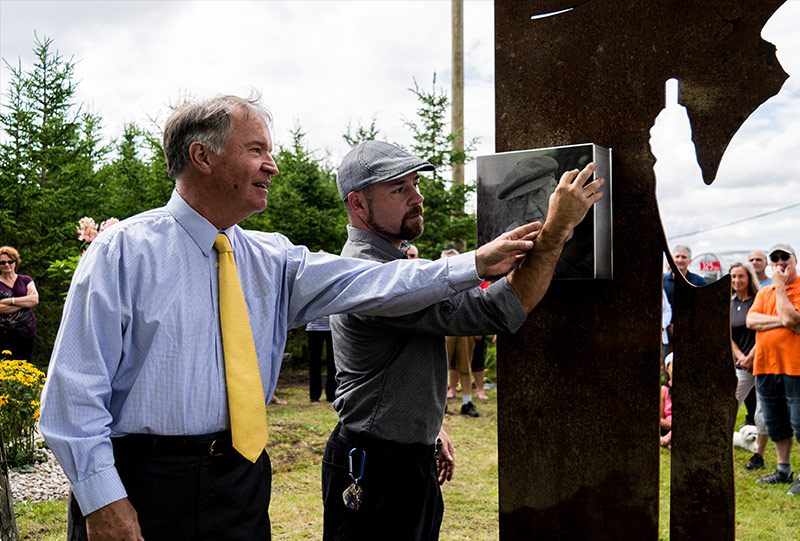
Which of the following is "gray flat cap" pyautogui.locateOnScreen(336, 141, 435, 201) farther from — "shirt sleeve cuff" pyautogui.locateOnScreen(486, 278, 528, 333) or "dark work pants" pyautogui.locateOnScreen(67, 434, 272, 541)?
"dark work pants" pyautogui.locateOnScreen(67, 434, 272, 541)

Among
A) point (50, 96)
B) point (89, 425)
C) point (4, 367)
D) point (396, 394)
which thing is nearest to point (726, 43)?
point (396, 394)

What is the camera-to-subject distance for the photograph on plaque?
7.15 feet

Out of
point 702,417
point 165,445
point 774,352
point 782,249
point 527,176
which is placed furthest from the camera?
point 774,352

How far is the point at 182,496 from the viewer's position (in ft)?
5.71

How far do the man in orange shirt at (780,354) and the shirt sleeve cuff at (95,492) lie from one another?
5.22 meters

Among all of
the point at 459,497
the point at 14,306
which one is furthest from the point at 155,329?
the point at 14,306

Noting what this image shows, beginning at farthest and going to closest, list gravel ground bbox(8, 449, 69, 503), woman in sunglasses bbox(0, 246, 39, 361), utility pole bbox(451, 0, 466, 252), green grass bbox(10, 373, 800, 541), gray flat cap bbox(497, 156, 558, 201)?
1. utility pole bbox(451, 0, 466, 252)
2. woman in sunglasses bbox(0, 246, 39, 361)
3. gravel ground bbox(8, 449, 69, 503)
4. green grass bbox(10, 373, 800, 541)
5. gray flat cap bbox(497, 156, 558, 201)

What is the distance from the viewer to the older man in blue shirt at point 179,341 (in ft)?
5.37

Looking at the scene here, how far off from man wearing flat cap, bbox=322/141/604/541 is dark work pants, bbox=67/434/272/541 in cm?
59

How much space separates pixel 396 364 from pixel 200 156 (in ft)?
3.03

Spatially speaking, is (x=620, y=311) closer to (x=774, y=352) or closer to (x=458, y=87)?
(x=774, y=352)

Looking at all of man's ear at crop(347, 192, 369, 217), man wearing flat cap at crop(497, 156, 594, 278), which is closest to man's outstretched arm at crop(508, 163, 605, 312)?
man wearing flat cap at crop(497, 156, 594, 278)

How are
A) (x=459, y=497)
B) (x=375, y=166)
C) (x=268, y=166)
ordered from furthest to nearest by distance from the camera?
(x=459, y=497), (x=375, y=166), (x=268, y=166)

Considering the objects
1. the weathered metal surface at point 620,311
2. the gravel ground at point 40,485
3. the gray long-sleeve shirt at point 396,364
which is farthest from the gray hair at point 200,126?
the gravel ground at point 40,485
